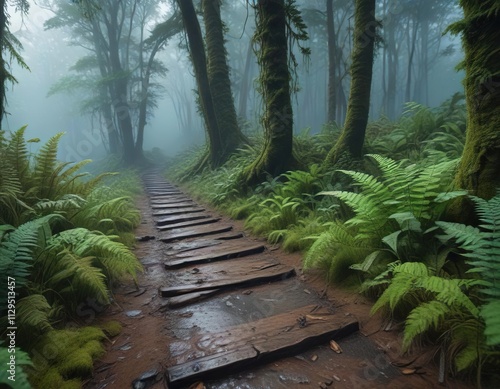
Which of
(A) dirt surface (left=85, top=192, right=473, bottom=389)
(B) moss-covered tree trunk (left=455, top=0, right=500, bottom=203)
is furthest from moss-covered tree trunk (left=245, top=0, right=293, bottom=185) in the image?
(B) moss-covered tree trunk (left=455, top=0, right=500, bottom=203)

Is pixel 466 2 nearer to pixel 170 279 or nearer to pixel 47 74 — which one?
pixel 170 279

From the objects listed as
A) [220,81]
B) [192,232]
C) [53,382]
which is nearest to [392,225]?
[53,382]

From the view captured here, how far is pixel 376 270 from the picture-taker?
104 inches

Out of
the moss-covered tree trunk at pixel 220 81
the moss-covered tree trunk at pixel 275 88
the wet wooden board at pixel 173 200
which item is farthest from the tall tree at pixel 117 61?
the moss-covered tree trunk at pixel 275 88

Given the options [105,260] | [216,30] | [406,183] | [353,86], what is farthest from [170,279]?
[216,30]

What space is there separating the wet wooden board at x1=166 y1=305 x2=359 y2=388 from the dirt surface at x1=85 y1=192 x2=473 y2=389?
0.18 feet

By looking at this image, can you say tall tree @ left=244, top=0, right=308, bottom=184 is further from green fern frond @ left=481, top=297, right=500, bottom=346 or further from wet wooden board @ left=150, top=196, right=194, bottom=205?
green fern frond @ left=481, top=297, right=500, bottom=346

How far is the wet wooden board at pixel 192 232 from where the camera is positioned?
486cm

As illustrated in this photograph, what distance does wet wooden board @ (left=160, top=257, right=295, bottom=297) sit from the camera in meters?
3.06

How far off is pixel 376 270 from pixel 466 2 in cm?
269

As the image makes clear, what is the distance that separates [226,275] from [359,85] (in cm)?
506

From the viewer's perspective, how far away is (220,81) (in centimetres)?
1093

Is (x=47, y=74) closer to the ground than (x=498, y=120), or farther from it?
farther from it

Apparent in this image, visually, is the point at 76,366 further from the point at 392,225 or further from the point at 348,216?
the point at 348,216
